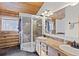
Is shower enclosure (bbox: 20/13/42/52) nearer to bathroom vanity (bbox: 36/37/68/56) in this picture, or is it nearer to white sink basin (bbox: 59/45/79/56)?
bathroom vanity (bbox: 36/37/68/56)

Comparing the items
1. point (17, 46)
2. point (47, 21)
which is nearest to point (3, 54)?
point (17, 46)

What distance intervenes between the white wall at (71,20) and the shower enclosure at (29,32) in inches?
19.2

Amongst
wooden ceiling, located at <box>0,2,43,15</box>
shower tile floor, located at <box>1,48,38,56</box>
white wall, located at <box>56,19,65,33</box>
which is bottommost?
shower tile floor, located at <box>1,48,38,56</box>

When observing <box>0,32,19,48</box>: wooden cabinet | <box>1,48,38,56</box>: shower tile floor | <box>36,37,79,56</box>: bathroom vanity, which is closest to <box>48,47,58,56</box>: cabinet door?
<box>36,37,79,56</box>: bathroom vanity

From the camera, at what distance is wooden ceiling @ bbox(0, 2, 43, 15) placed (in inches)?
85.0

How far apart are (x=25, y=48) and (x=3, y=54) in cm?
39

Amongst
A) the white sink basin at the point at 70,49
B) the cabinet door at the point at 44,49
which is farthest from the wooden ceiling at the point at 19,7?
the white sink basin at the point at 70,49

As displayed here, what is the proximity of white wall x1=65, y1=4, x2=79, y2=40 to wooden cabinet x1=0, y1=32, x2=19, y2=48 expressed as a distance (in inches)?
34.9

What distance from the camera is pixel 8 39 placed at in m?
2.20

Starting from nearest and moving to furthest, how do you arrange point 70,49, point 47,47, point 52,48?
1. point 70,49
2. point 52,48
3. point 47,47

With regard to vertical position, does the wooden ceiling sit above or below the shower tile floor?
above

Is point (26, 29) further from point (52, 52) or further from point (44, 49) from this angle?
point (52, 52)

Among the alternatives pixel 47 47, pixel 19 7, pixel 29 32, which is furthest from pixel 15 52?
pixel 19 7

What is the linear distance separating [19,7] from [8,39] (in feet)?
1.93
